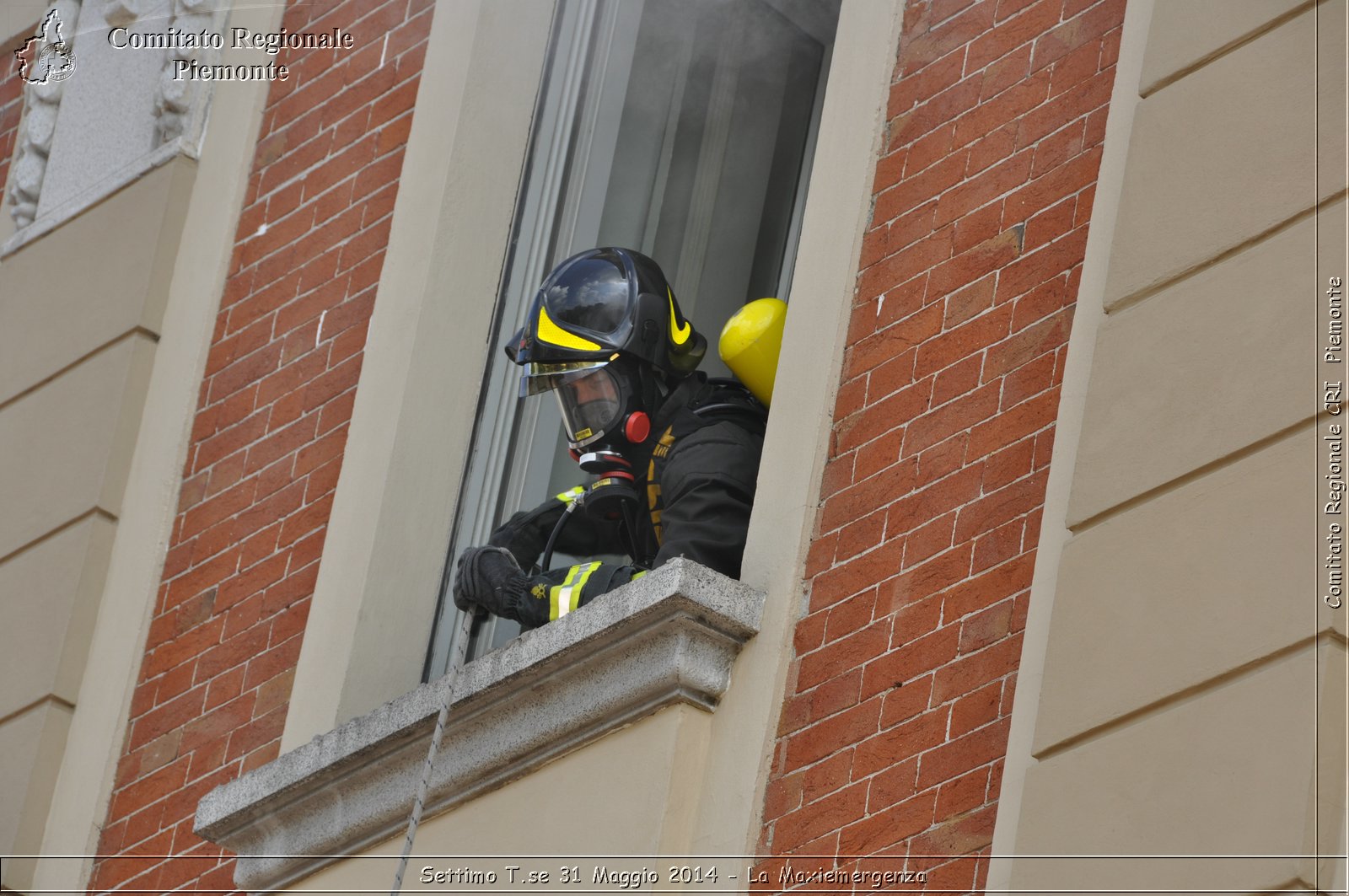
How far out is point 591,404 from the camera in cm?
667

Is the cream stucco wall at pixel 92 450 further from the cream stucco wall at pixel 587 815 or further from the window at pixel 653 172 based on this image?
the cream stucco wall at pixel 587 815

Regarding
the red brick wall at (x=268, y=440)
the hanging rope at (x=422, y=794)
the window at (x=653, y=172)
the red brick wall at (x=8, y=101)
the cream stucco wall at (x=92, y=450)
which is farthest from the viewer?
the red brick wall at (x=8, y=101)

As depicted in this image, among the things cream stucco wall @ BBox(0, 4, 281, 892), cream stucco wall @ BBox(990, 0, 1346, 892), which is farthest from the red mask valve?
cream stucco wall @ BBox(0, 4, 281, 892)

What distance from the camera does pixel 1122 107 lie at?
5668 millimetres

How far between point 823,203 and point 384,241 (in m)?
1.65

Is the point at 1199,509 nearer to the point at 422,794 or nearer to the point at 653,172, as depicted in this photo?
the point at 422,794

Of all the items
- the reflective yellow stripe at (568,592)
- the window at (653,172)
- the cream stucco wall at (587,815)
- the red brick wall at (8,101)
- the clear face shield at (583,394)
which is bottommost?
the cream stucco wall at (587,815)

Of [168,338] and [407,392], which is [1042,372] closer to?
[407,392]

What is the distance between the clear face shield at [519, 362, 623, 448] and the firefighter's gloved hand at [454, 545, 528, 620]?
0.36 m

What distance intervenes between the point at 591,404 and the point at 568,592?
540mm

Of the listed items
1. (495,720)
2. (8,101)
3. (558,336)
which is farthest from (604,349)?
(8,101)

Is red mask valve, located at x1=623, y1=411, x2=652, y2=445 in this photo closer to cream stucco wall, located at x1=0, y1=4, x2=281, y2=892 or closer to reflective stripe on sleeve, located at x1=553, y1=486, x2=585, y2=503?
reflective stripe on sleeve, located at x1=553, y1=486, x2=585, y2=503

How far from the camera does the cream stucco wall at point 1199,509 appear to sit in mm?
4648

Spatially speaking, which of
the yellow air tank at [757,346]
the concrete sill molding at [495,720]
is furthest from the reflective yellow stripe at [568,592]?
the yellow air tank at [757,346]
